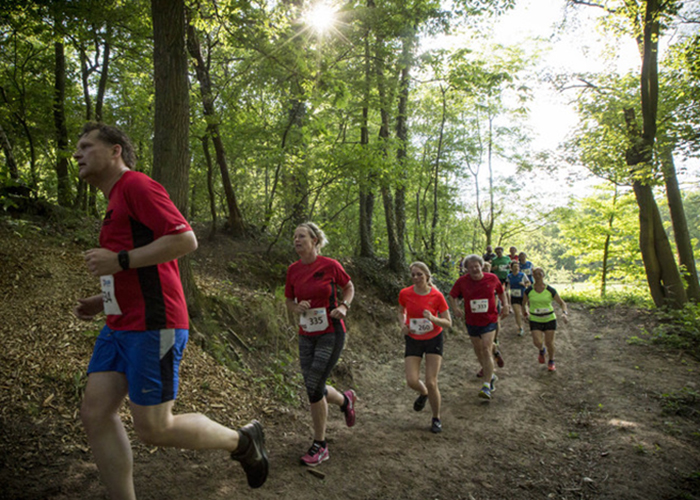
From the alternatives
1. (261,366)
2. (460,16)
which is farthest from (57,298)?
(460,16)

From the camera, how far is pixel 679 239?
512 inches

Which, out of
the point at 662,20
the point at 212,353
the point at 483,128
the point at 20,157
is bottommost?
the point at 212,353

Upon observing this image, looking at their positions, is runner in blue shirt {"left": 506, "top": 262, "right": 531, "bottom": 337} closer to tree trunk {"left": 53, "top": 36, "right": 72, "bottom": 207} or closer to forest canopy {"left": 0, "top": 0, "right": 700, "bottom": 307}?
forest canopy {"left": 0, "top": 0, "right": 700, "bottom": 307}

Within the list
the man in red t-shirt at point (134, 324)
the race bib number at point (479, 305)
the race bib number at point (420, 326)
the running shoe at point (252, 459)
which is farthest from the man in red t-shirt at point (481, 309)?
the man in red t-shirt at point (134, 324)

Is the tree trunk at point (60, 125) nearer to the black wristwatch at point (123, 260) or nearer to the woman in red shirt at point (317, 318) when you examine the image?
the woman in red shirt at point (317, 318)

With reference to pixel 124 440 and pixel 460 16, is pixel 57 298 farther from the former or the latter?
pixel 460 16

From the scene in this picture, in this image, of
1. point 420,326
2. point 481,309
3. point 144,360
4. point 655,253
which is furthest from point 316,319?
point 655,253

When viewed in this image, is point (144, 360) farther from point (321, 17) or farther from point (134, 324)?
point (321, 17)

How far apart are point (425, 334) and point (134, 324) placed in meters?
3.95

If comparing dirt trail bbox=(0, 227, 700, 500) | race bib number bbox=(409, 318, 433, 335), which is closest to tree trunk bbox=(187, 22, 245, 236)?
dirt trail bbox=(0, 227, 700, 500)

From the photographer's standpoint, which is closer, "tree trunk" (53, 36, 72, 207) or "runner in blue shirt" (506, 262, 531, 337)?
"tree trunk" (53, 36, 72, 207)

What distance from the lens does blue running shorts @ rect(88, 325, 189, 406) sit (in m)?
2.10

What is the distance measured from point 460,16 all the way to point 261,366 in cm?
987

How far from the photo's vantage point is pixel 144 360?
210cm
